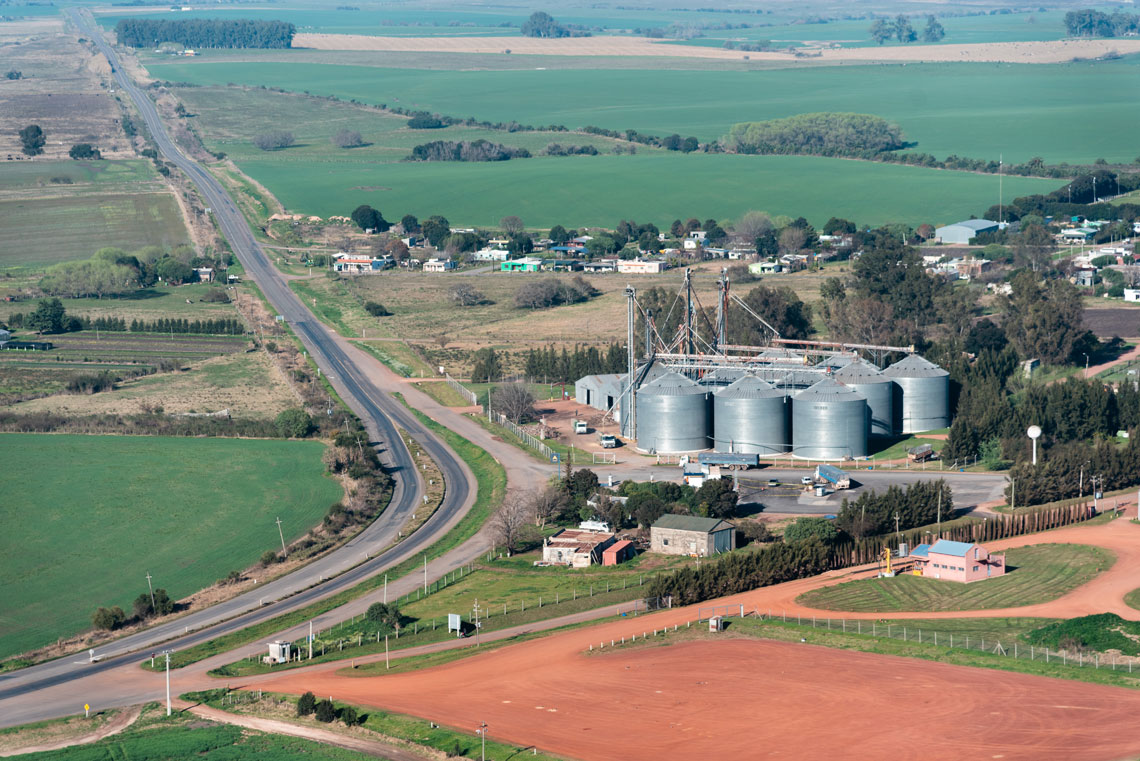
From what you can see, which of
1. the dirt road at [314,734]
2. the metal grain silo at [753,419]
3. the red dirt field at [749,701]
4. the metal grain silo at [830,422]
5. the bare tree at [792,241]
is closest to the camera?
the red dirt field at [749,701]

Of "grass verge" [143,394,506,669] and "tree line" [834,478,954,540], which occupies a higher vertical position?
"tree line" [834,478,954,540]

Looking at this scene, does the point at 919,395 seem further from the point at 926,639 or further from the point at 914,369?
the point at 926,639

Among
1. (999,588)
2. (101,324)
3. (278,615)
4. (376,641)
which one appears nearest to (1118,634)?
(999,588)

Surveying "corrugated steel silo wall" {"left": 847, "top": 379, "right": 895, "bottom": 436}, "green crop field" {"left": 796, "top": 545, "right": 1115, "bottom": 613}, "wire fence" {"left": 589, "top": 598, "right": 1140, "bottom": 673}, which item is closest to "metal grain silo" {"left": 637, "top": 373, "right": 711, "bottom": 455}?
"corrugated steel silo wall" {"left": 847, "top": 379, "right": 895, "bottom": 436}

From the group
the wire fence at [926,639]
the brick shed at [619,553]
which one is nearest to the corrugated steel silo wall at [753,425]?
the brick shed at [619,553]

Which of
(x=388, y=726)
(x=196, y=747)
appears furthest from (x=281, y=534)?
(x=196, y=747)

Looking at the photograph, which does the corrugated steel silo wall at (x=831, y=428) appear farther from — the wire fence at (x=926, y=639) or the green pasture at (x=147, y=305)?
the green pasture at (x=147, y=305)

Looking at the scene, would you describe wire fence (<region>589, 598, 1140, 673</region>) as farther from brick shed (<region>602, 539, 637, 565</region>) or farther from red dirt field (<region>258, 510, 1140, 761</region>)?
brick shed (<region>602, 539, 637, 565</region>)

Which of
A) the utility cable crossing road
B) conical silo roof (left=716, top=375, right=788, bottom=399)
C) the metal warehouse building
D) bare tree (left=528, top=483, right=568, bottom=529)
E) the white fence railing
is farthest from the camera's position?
the metal warehouse building
